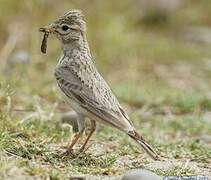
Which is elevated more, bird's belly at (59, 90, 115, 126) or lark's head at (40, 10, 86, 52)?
lark's head at (40, 10, 86, 52)

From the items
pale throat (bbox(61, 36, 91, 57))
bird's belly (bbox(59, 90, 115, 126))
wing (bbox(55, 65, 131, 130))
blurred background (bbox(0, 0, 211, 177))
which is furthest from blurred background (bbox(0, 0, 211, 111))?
bird's belly (bbox(59, 90, 115, 126))

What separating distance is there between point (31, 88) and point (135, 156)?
2823 mm

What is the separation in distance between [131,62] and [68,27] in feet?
16.3

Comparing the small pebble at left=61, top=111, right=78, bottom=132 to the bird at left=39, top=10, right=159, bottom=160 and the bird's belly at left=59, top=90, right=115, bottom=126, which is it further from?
the bird's belly at left=59, top=90, right=115, bottom=126

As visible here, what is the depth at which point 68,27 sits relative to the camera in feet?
22.0

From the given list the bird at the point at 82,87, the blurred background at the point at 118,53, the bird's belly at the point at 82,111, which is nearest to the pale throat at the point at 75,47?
the bird at the point at 82,87

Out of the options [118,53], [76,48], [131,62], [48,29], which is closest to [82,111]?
[76,48]

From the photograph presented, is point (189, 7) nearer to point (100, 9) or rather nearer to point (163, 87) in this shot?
point (100, 9)

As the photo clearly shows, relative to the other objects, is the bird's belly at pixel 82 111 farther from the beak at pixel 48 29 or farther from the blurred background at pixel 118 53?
the blurred background at pixel 118 53

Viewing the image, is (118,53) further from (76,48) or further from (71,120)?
(76,48)

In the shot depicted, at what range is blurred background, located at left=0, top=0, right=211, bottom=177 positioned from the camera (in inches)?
330

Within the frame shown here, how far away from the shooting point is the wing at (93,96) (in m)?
6.01

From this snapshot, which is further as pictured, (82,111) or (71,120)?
(71,120)

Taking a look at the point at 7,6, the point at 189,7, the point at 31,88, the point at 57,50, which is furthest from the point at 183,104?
the point at 189,7
